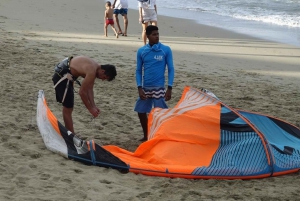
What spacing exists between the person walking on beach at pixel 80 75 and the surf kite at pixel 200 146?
0.30 metres

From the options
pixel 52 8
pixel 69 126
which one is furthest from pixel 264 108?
pixel 52 8

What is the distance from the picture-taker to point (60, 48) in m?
12.7

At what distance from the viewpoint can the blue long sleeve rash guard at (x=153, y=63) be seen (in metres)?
6.73

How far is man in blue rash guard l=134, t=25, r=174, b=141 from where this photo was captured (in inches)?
265

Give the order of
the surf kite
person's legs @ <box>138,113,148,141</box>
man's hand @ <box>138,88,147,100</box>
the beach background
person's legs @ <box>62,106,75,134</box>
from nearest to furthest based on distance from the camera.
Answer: the beach background → the surf kite → person's legs @ <box>62,106,75,134</box> → man's hand @ <box>138,88,147,100</box> → person's legs @ <box>138,113,148,141</box>

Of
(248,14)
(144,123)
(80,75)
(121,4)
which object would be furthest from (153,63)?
(248,14)

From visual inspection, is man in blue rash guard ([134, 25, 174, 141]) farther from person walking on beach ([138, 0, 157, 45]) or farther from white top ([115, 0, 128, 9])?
white top ([115, 0, 128, 9])

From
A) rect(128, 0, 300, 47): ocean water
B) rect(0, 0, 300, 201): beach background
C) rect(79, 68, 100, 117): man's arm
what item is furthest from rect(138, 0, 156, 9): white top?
rect(79, 68, 100, 117): man's arm

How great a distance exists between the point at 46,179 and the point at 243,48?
9734 mm

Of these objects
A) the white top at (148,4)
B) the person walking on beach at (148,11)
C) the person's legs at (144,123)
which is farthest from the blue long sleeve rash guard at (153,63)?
the white top at (148,4)

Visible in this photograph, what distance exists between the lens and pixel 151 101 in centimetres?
691

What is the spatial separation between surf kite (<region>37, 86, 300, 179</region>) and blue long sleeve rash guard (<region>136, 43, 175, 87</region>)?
450mm

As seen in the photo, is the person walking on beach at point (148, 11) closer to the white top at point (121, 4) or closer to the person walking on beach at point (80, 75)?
the white top at point (121, 4)

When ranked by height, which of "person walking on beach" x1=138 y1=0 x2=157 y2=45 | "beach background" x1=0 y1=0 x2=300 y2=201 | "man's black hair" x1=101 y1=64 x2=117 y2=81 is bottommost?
"beach background" x1=0 y1=0 x2=300 y2=201
